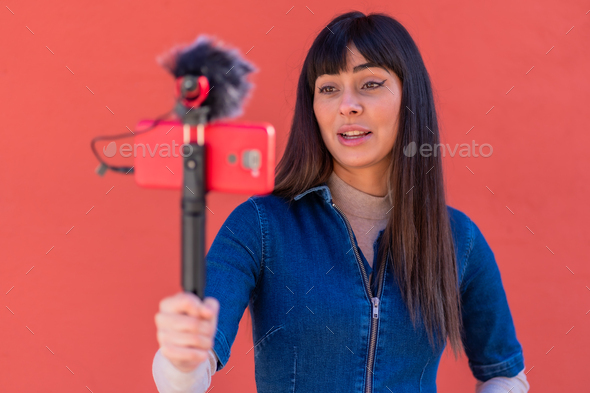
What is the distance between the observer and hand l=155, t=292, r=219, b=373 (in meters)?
0.42

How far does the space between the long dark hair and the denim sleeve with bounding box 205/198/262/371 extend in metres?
0.14

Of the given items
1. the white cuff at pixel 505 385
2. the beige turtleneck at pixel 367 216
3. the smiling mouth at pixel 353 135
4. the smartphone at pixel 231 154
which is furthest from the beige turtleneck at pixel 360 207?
the smartphone at pixel 231 154

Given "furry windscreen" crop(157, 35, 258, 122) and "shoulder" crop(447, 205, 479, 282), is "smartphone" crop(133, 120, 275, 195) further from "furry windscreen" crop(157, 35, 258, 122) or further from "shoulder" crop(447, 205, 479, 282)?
"shoulder" crop(447, 205, 479, 282)

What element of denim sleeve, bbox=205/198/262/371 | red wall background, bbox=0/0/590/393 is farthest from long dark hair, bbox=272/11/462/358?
red wall background, bbox=0/0/590/393

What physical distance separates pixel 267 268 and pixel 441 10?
1.23m

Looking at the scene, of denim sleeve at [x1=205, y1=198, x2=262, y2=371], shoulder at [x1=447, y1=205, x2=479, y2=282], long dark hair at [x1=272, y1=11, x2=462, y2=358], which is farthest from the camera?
shoulder at [x1=447, y1=205, x2=479, y2=282]

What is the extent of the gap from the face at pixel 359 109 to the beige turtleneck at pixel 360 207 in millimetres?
61

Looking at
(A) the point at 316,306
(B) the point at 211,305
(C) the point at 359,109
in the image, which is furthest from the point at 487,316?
(B) the point at 211,305

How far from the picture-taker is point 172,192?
1.49 meters

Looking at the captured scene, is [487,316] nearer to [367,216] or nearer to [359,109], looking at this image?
[367,216]

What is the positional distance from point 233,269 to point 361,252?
289 millimetres

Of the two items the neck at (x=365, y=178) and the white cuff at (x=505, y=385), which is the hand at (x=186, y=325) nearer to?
the neck at (x=365, y=178)

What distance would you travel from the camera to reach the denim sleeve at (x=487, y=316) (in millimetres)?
1088

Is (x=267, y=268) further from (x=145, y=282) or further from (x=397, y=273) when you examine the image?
(x=145, y=282)
